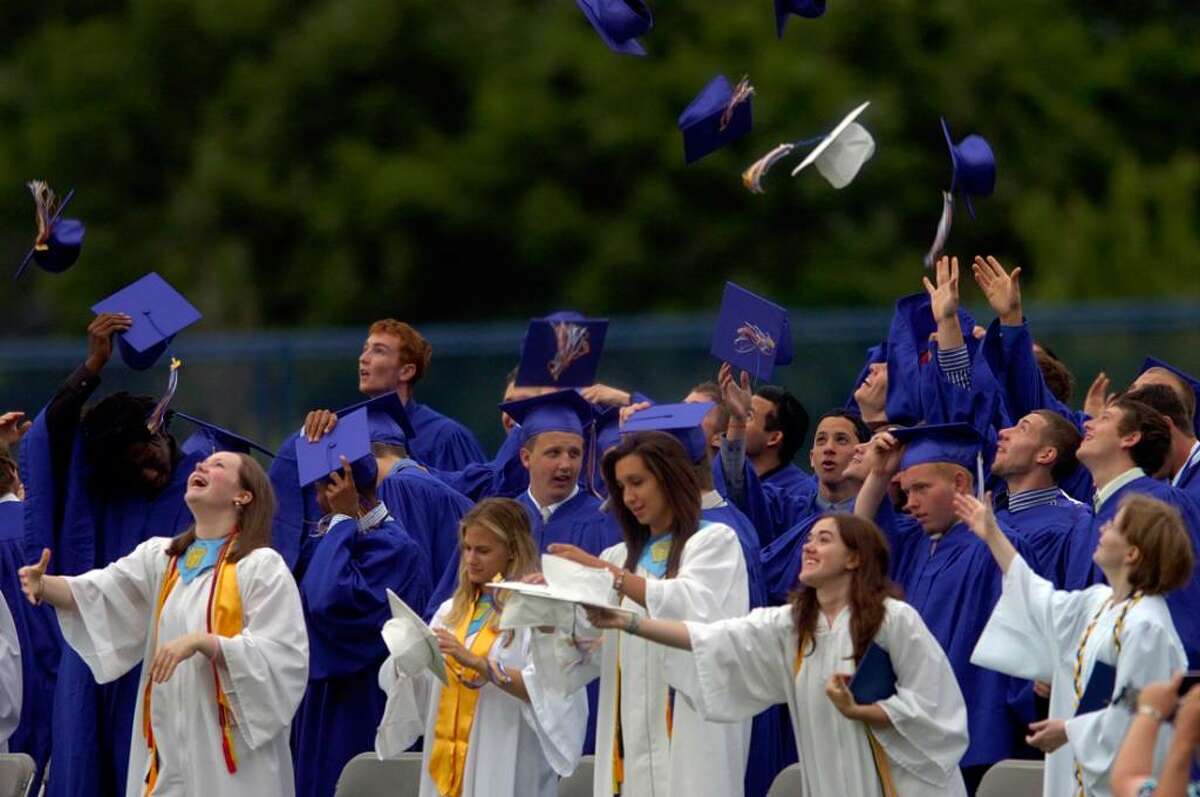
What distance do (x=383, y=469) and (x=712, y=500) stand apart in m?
1.82

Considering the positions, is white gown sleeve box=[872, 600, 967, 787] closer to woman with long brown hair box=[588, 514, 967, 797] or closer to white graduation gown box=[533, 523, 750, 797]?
woman with long brown hair box=[588, 514, 967, 797]

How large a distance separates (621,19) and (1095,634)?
2.89 m

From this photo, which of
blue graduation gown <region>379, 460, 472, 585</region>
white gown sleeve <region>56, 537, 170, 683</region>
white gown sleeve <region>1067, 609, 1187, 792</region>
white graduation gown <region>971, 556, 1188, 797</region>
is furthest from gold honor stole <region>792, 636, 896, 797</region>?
blue graduation gown <region>379, 460, 472, 585</region>

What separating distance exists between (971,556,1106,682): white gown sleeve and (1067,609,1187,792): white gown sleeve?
1.23ft

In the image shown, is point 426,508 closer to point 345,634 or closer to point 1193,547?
point 345,634

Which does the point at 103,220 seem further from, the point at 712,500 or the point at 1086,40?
the point at 712,500

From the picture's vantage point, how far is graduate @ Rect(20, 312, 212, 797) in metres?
9.00

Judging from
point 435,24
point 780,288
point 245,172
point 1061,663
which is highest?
point 435,24

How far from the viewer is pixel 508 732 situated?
26.6 ft

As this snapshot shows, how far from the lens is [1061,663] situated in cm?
725

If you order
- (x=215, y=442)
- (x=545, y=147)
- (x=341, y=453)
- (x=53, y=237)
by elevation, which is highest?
(x=545, y=147)

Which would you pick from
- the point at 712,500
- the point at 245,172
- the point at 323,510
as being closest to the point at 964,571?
the point at 712,500

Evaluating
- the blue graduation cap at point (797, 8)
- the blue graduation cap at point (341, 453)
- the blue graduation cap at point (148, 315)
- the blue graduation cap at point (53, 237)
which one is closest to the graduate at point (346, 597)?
the blue graduation cap at point (341, 453)

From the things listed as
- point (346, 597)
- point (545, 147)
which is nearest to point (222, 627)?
point (346, 597)
